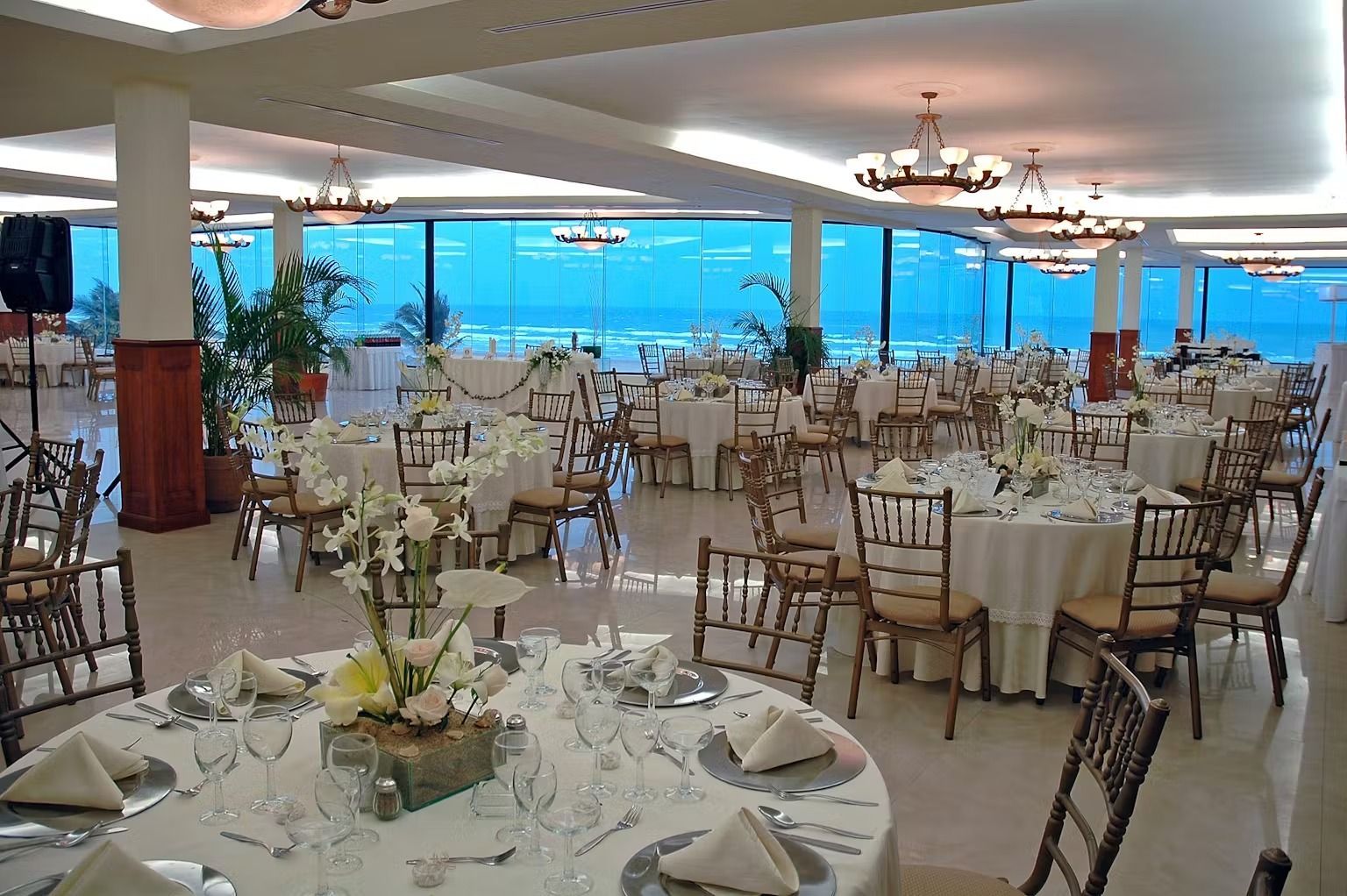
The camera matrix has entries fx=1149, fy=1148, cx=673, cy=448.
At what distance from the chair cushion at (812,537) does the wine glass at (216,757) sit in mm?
4076

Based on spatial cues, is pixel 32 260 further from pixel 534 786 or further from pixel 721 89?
pixel 534 786

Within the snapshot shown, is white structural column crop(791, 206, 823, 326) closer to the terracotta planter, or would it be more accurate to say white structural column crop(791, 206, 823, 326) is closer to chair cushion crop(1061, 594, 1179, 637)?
the terracotta planter

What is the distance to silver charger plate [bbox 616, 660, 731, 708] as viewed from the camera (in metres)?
2.74

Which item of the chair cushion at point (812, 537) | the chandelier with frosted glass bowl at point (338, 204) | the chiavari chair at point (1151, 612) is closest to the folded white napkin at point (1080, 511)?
the chiavari chair at point (1151, 612)

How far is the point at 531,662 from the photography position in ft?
8.84

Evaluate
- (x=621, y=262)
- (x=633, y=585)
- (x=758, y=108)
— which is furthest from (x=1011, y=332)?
(x=633, y=585)

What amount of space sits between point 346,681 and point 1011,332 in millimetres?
29741

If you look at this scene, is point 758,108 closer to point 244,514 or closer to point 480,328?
point 244,514

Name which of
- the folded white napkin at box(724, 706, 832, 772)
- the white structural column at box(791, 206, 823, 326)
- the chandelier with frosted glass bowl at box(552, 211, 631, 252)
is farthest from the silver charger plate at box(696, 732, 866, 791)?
the chandelier with frosted glass bowl at box(552, 211, 631, 252)

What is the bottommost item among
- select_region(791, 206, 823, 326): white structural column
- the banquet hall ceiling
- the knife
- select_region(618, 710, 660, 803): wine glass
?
the knife

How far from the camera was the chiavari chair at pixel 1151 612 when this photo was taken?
4.54 metres

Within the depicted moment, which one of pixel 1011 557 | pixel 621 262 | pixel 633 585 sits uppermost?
pixel 621 262

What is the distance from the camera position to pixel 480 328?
23797 mm

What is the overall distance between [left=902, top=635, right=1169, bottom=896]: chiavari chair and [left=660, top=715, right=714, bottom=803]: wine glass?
0.60 meters
